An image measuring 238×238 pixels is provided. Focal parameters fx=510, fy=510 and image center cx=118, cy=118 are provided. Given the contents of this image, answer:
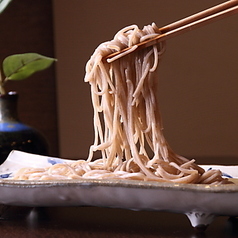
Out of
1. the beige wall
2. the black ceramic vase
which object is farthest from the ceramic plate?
the beige wall

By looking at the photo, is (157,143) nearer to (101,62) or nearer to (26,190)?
(101,62)

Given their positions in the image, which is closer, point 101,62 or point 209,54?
point 101,62

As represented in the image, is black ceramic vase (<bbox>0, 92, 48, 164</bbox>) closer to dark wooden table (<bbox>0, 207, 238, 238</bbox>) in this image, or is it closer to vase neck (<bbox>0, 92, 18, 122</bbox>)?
vase neck (<bbox>0, 92, 18, 122</bbox>)

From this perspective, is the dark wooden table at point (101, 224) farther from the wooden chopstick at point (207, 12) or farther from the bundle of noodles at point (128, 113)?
the wooden chopstick at point (207, 12)

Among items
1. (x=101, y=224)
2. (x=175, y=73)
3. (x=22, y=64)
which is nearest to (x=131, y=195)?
(x=101, y=224)

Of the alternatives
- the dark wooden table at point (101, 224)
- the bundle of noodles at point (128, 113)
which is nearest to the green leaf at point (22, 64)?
the bundle of noodles at point (128, 113)

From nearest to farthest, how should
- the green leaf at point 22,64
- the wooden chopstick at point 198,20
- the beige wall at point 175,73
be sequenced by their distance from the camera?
the wooden chopstick at point 198,20, the green leaf at point 22,64, the beige wall at point 175,73

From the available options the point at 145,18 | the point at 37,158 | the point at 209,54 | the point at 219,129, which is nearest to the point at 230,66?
the point at 209,54
